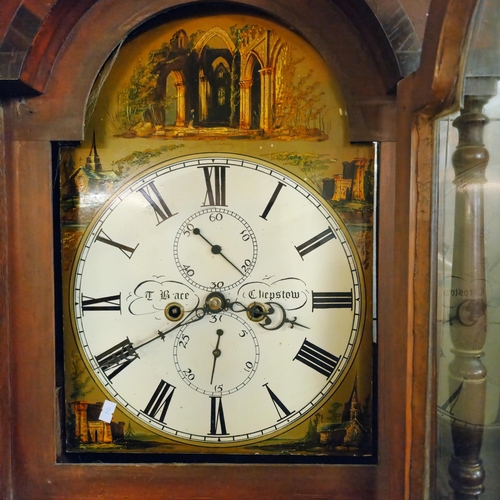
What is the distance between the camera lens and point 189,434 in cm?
93

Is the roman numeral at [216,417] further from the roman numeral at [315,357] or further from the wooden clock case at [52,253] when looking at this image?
the roman numeral at [315,357]

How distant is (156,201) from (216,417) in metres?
0.40

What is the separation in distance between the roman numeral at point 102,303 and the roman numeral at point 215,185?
23cm

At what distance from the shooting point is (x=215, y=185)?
3.07ft

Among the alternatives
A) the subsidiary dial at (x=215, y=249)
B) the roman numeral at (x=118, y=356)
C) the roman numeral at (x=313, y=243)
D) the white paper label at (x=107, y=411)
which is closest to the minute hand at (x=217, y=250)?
the subsidiary dial at (x=215, y=249)

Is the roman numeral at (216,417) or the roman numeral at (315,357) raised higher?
the roman numeral at (315,357)

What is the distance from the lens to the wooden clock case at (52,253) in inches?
34.4

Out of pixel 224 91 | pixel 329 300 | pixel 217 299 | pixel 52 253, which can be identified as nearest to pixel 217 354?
pixel 217 299

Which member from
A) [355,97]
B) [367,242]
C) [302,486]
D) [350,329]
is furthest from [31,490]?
[355,97]

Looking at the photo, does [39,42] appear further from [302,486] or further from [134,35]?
[302,486]

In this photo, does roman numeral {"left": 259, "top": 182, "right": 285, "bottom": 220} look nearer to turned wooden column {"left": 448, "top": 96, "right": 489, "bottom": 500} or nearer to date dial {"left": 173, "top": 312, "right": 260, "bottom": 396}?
date dial {"left": 173, "top": 312, "right": 260, "bottom": 396}

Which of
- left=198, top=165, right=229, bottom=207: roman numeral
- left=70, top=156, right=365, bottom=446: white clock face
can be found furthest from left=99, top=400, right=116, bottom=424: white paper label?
left=198, top=165, right=229, bottom=207: roman numeral

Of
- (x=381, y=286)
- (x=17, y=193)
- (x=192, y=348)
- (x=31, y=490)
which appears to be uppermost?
(x=17, y=193)

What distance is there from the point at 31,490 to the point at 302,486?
1.54ft
